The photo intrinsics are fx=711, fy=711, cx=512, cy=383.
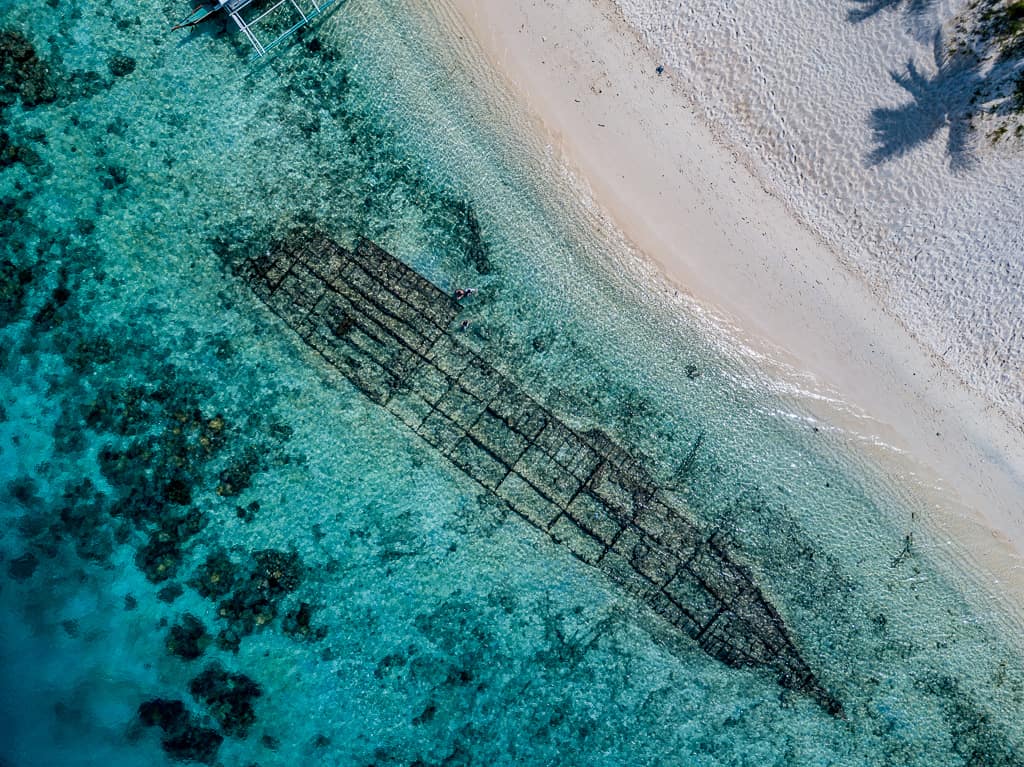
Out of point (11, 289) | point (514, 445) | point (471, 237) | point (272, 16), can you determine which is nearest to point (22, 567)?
point (11, 289)

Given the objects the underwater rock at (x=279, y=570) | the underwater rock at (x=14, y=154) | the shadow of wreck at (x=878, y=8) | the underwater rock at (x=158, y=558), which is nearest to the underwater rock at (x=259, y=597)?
→ the underwater rock at (x=279, y=570)

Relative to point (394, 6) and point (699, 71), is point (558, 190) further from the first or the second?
point (394, 6)

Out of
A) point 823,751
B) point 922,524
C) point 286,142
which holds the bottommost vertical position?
point 823,751

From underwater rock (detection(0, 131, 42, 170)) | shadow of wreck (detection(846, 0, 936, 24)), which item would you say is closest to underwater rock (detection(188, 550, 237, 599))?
underwater rock (detection(0, 131, 42, 170))

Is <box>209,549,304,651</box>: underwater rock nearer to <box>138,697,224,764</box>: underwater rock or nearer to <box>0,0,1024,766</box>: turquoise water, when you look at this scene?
<box>0,0,1024,766</box>: turquoise water

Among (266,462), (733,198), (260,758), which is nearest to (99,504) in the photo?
(266,462)

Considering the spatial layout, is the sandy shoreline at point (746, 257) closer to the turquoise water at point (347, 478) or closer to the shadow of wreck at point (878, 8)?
the turquoise water at point (347, 478)

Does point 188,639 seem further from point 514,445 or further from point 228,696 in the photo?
point 514,445
